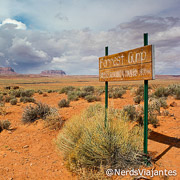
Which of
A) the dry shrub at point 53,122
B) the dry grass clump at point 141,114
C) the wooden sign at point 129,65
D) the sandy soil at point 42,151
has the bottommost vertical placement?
the sandy soil at point 42,151

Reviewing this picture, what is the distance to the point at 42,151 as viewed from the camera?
203 inches

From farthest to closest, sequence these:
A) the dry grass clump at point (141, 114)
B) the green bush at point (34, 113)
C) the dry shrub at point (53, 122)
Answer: the green bush at point (34, 113)
the dry shrub at point (53, 122)
the dry grass clump at point (141, 114)

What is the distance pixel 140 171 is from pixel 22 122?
627 centimetres

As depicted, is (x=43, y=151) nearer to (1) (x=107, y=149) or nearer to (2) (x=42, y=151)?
(2) (x=42, y=151)

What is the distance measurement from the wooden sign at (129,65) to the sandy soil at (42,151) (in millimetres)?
853

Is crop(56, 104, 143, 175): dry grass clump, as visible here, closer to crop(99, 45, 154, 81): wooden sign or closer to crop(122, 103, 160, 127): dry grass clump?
crop(99, 45, 154, 81): wooden sign

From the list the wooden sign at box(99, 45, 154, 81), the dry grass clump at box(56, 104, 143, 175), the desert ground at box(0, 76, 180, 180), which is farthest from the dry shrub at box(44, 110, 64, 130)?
the dry grass clump at box(56, 104, 143, 175)

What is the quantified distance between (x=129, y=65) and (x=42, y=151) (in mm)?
3840

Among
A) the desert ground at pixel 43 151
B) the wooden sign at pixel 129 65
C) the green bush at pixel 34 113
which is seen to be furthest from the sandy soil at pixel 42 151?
the wooden sign at pixel 129 65

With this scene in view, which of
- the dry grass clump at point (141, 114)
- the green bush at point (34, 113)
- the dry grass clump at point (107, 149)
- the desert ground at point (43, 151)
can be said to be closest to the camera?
the dry grass clump at point (107, 149)

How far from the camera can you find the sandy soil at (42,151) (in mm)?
3773

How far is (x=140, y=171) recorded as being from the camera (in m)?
3.39

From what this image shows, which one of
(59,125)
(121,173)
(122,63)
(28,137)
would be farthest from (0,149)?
(122,63)

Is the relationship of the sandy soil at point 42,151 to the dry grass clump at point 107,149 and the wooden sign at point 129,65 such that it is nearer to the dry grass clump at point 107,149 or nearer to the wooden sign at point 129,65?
the dry grass clump at point 107,149
